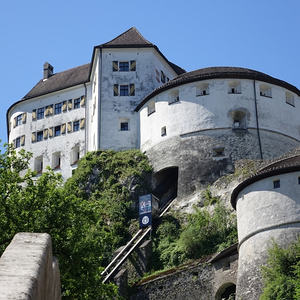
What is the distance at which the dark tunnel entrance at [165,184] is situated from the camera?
1820 inches

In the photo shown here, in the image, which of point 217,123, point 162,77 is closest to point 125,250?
point 217,123

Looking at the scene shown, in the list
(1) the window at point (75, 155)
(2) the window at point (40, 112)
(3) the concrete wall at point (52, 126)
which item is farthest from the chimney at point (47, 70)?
(1) the window at point (75, 155)

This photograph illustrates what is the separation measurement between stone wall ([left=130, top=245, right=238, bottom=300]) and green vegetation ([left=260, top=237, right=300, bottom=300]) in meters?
4.25

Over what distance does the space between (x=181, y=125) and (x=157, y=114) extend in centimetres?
234

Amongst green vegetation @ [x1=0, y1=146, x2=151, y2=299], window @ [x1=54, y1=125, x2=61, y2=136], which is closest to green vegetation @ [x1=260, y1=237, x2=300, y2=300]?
green vegetation @ [x1=0, y1=146, x2=151, y2=299]

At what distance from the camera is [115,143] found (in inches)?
2013

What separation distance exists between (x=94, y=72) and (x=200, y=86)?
1194cm

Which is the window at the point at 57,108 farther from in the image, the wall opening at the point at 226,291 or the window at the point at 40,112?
the wall opening at the point at 226,291

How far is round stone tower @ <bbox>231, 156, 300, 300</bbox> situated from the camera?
2998cm

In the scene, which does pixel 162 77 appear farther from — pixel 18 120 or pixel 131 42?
pixel 18 120

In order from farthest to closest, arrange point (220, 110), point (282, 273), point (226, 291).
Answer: point (220, 110) → point (226, 291) → point (282, 273)

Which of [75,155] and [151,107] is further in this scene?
[75,155]

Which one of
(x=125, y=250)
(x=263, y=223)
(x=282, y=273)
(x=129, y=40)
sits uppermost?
(x=129, y=40)

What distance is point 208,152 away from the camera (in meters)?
45.7
